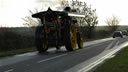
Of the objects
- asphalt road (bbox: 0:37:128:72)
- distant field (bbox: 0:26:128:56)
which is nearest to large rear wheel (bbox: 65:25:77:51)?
asphalt road (bbox: 0:37:128:72)

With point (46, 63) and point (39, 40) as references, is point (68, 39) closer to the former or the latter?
point (39, 40)

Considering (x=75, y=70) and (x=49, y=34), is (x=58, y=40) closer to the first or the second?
(x=49, y=34)

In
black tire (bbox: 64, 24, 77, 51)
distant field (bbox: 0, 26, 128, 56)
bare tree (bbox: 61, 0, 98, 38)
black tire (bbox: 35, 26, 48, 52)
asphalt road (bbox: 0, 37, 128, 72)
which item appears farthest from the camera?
bare tree (bbox: 61, 0, 98, 38)

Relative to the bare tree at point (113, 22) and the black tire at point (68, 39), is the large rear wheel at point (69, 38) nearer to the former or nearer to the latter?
the black tire at point (68, 39)

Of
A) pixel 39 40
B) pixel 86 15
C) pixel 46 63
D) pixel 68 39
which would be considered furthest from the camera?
pixel 86 15

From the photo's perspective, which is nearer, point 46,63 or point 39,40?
point 46,63

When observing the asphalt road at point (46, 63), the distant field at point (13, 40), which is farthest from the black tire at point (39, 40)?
the distant field at point (13, 40)

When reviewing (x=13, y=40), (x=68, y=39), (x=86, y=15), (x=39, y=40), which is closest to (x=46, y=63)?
(x=68, y=39)

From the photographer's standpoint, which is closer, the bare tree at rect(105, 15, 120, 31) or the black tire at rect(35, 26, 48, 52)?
the black tire at rect(35, 26, 48, 52)

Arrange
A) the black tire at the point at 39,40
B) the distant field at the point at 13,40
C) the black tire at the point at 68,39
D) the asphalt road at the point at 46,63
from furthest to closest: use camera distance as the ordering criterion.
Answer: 1. the distant field at the point at 13,40
2. the black tire at the point at 39,40
3. the black tire at the point at 68,39
4. the asphalt road at the point at 46,63

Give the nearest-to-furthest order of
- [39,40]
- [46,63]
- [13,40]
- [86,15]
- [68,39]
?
1. [46,63]
2. [68,39]
3. [39,40]
4. [13,40]
5. [86,15]

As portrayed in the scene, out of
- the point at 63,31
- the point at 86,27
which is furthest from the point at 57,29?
the point at 86,27

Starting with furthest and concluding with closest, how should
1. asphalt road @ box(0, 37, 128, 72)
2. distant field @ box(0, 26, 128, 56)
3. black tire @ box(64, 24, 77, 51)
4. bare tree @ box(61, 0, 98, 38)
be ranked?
bare tree @ box(61, 0, 98, 38), distant field @ box(0, 26, 128, 56), black tire @ box(64, 24, 77, 51), asphalt road @ box(0, 37, 128, 72)

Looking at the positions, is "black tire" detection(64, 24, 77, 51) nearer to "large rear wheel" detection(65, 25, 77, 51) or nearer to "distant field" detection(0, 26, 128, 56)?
"large rear wheel" detection(65, 25, 77, 51)
